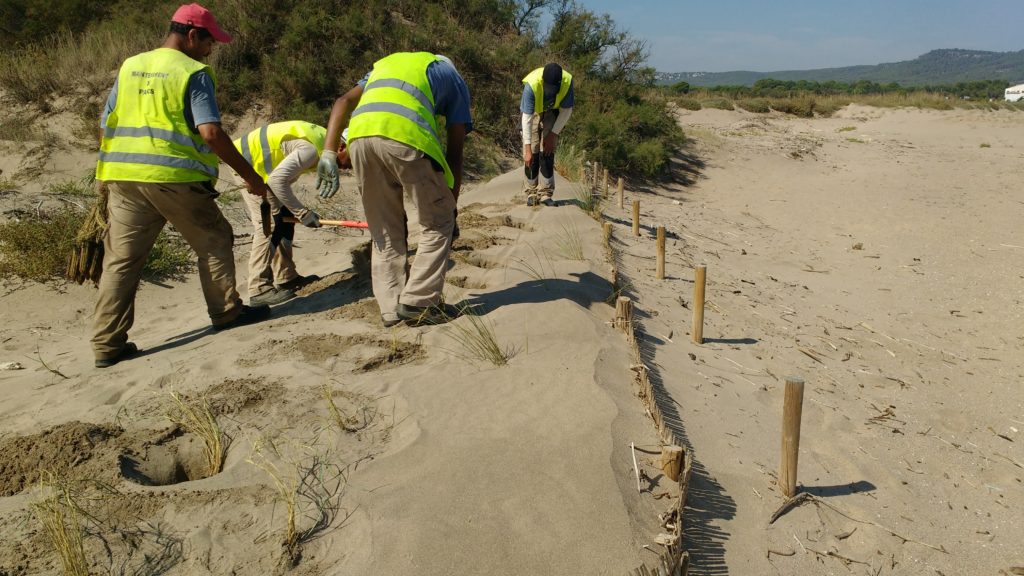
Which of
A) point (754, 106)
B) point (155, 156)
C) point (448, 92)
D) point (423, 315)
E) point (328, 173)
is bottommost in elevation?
point (423, 315)

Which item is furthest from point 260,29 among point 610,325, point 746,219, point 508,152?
point 610,325

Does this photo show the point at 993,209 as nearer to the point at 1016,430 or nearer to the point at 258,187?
the point at 1016,430

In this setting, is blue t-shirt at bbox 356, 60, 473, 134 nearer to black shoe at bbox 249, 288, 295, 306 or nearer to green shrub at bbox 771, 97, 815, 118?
black shoe at bbox 249, 288, 295, 306

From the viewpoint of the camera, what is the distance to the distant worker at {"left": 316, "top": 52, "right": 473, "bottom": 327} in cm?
327

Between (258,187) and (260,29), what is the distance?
805 centimetres

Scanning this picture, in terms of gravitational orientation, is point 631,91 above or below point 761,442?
above

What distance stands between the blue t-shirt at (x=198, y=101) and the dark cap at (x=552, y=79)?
3.77 metres

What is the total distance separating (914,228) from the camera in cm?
980

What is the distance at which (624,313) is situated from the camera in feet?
12.3

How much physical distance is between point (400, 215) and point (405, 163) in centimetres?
43

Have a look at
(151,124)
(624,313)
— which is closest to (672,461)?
(624,313)

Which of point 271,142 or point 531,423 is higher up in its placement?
point 271,142

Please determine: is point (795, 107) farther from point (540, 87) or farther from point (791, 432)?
point (791, 432)

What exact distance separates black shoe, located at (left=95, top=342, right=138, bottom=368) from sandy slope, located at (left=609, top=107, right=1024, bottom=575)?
296cm
